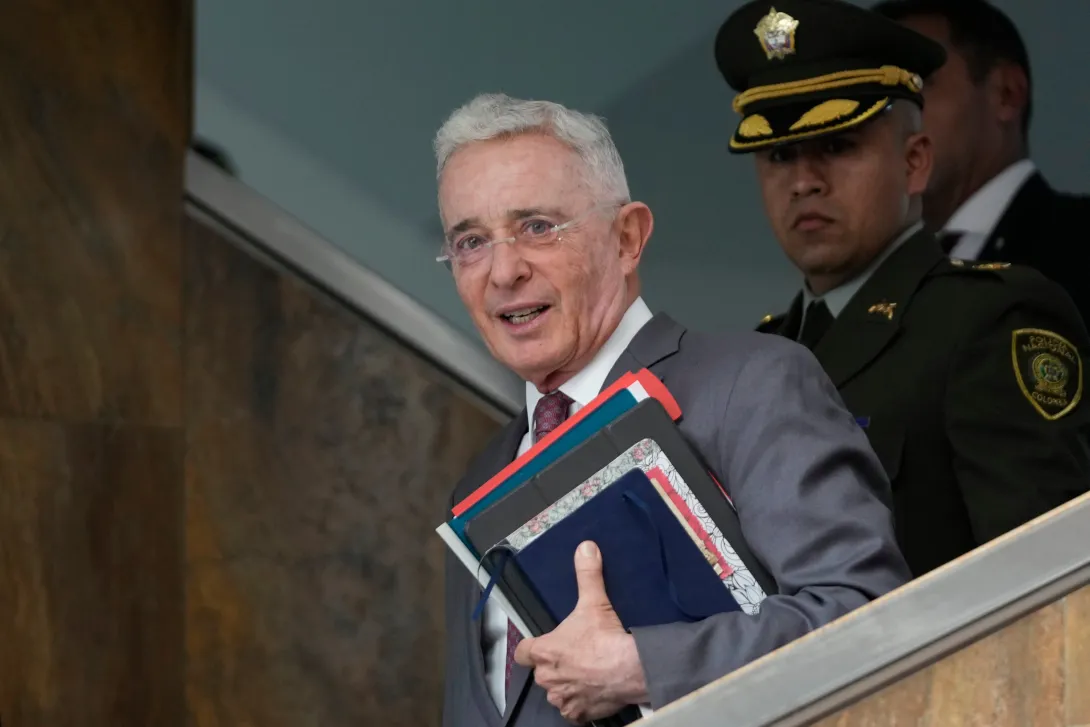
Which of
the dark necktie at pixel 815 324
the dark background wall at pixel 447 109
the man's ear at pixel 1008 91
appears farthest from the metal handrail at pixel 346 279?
the man's ear at pixel 1008 91

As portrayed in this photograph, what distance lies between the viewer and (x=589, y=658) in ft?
5.14

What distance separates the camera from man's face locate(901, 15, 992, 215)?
2.97 m

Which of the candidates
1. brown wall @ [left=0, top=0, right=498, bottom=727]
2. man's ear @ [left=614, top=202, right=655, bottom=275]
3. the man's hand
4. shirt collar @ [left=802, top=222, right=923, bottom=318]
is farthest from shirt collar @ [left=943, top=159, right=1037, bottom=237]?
the man's hand

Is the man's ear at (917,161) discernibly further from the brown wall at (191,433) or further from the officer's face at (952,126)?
the brown wall at (191,433)

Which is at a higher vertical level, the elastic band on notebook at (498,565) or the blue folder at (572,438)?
the blue folder at (572,438)

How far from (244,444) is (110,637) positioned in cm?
45

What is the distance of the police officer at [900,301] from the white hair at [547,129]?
57 centimetres

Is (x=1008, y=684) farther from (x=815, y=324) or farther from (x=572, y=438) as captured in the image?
(x=815, y=324)

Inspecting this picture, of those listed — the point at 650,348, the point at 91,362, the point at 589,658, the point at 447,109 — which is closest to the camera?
the point at 589,658

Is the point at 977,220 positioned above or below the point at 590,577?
above

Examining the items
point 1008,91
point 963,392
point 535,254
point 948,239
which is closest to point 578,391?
point 535,254

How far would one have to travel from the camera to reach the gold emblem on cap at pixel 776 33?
252 centimetres

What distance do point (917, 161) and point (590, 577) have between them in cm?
116

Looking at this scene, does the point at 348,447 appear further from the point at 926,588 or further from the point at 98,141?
the point at 926,588
